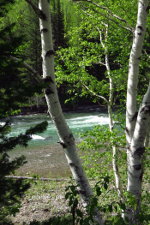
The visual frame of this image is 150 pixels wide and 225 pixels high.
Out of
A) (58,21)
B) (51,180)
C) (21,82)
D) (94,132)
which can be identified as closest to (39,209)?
(51,180)

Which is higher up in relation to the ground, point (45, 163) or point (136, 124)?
point (136, 124)

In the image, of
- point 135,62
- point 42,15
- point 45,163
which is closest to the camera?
point 42,15

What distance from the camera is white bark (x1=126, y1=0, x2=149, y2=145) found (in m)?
3.44

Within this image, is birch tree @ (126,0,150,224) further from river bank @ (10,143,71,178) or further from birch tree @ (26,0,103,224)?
river bank @ (10,143,71,178)

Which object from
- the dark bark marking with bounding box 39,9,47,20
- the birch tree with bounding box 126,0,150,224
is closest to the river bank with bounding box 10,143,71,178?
the birch tree with bounding box 126,0,150,224

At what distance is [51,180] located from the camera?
451 inches

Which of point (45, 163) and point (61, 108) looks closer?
point (61, 108)

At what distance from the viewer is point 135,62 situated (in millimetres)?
3631

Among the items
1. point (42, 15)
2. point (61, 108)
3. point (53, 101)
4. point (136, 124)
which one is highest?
point (42, 15)

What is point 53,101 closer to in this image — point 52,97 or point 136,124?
point 52,97

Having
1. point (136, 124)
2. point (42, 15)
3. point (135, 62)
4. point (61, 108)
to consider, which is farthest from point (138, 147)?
point (42, 15)

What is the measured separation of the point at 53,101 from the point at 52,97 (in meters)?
0.06

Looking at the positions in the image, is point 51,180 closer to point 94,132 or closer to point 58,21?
point 94,132

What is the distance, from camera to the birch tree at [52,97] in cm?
311
